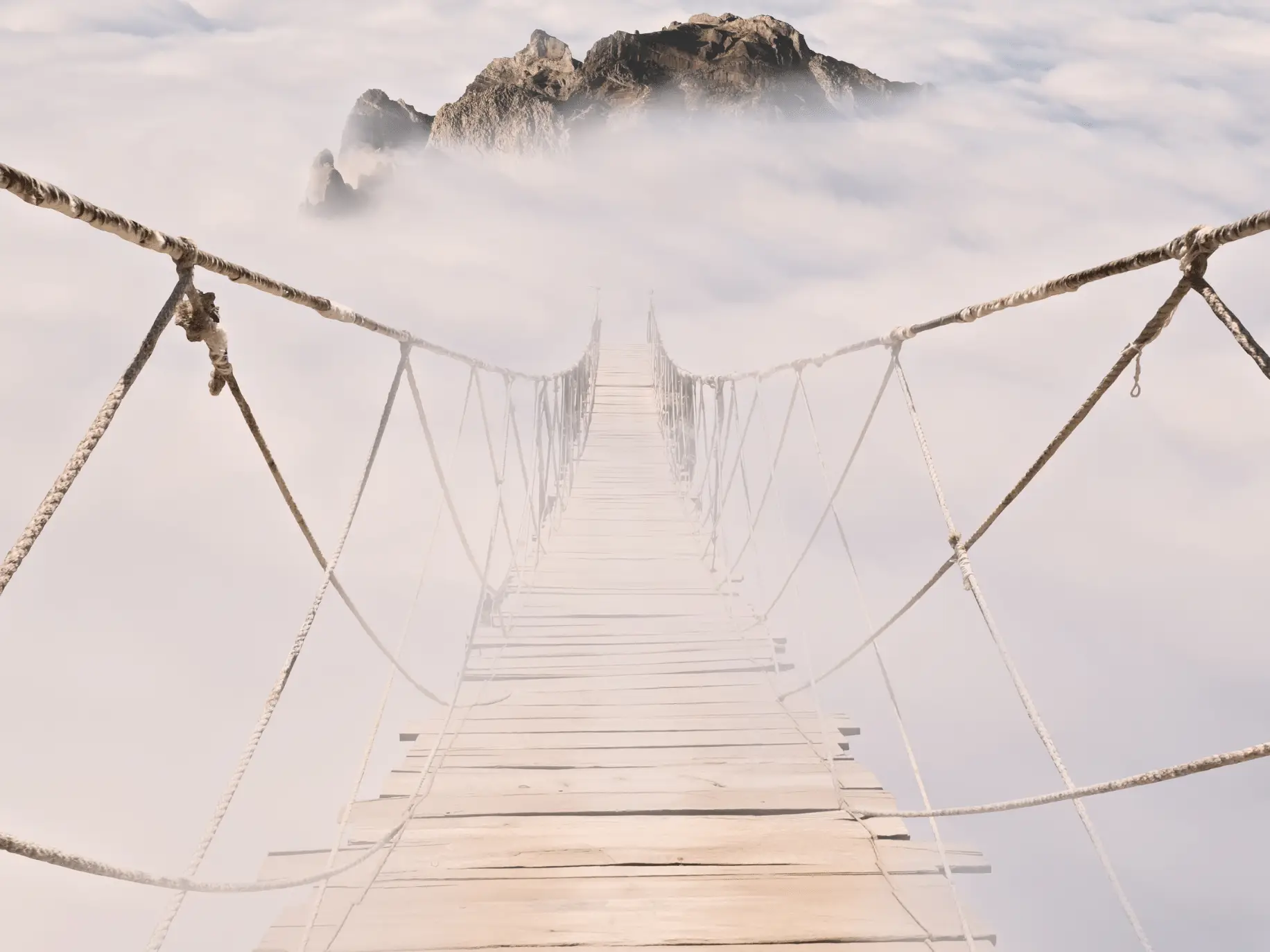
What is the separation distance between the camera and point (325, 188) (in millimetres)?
39125

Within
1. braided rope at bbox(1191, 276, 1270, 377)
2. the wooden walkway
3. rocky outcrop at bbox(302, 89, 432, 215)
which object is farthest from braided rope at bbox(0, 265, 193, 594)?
rocky outcrop at bbox(302, 89, 432, 215)

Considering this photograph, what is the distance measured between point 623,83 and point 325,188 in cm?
1562

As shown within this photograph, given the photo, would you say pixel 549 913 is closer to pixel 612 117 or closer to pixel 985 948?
pixel 985 948

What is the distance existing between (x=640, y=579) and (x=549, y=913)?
230 centimetres

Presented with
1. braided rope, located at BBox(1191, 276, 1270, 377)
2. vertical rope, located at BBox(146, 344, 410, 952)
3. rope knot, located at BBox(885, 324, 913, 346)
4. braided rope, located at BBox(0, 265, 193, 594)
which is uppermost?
braided rope, located at BBox(1191, 276, 1270, 377)

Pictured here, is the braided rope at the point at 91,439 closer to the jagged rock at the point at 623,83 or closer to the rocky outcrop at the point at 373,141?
the jagged rock at the point at 623,83

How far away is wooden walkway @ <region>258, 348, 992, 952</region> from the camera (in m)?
1.38

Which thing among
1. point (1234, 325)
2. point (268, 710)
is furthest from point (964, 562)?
point (268, 710)

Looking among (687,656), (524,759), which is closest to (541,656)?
(687,656)

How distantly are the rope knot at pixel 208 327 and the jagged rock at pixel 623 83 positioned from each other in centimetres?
4014

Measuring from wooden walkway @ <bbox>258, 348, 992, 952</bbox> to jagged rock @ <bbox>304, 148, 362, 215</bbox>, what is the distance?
136ft

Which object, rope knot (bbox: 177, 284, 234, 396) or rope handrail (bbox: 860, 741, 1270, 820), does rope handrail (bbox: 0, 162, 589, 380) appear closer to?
rope knot (bbox: 177, 284, 234, 396)

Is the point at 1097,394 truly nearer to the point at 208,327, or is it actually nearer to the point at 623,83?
the point at 208,327

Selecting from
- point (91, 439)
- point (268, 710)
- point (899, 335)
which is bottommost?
point (268, 710)
